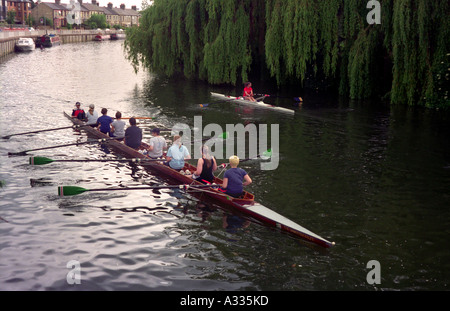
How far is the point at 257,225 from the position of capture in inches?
456

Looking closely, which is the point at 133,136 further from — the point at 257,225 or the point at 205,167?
the point at 257,225

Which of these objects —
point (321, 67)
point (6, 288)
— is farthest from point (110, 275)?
point (321, 67)

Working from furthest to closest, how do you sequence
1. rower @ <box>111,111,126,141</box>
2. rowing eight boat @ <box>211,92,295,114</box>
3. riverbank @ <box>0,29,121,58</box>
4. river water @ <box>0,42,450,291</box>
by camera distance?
riverbank @ <box>0,29,121,58</box> < rowing eight boat @ <box>211,92,295,114</box> < rower @ <box>111,111,126,141</box> < river water @ <box>0,42,450,291</box>

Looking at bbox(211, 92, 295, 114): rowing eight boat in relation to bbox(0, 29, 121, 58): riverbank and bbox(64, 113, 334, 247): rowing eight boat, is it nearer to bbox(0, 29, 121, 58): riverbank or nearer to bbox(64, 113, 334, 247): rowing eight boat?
bbox(64, 113, 334, 247): rowing eight boat

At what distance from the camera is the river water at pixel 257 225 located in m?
9.20

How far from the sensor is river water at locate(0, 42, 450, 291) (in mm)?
9195

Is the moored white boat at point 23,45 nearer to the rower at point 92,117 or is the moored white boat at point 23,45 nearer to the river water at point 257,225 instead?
the river water at point 257,225

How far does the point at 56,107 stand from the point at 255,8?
14718 millimetres

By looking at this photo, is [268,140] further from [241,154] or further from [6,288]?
[6,288]

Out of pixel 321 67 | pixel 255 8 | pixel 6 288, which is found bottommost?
pixel 6 288

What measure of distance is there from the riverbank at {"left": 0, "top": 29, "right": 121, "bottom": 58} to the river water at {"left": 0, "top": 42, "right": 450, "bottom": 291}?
4912 centimetres

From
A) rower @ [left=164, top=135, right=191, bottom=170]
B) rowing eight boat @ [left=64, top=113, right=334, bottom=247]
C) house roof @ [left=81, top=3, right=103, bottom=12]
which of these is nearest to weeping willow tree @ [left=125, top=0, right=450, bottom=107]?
rower @ [left=164, top=135, right=191, bottom=170]

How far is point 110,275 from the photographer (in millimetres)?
9289

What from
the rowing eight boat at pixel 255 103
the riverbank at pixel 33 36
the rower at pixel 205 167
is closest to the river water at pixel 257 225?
the rower at pixel 205 167
